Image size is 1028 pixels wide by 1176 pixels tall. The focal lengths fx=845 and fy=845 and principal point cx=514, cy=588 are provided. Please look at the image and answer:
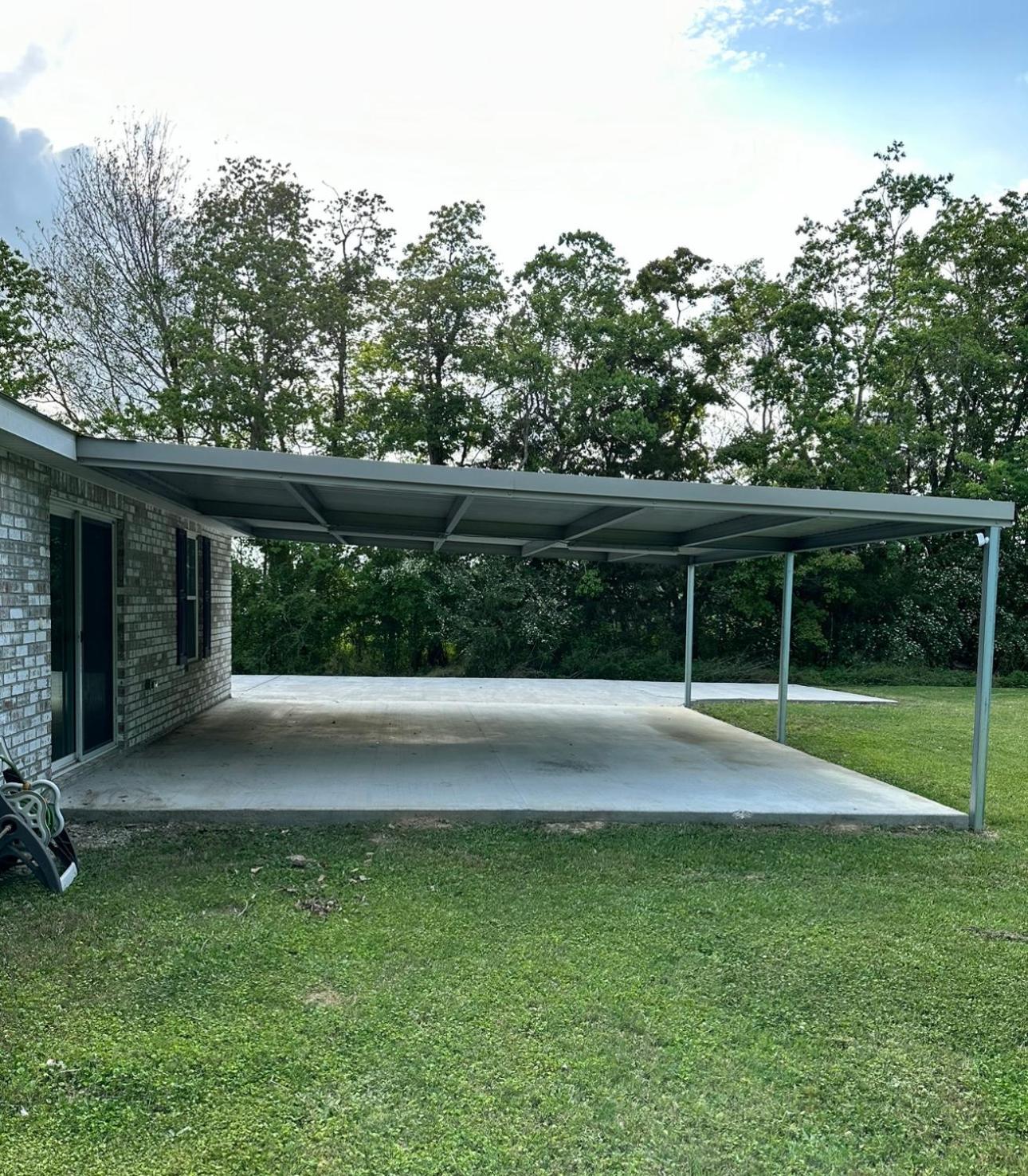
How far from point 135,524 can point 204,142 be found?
39.5 ft

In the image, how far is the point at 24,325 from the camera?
14.5 metres

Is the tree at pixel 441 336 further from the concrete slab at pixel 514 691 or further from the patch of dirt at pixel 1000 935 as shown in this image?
the patch of dirt at pixel 1000 935

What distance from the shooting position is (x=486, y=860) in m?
4.59

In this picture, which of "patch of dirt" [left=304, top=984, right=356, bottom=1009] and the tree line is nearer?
"patch of dirt" [left=304, top=984, right=356, bottom=1009]

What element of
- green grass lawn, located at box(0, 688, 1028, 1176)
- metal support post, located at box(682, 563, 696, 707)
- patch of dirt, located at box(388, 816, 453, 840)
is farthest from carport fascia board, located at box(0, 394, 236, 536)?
metal support post, located at box(682, 563, 696, 707)

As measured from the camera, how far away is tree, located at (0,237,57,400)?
14461mm

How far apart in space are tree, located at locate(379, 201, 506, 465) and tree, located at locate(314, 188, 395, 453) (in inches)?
17.8

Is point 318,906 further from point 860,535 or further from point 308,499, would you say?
point 860,535

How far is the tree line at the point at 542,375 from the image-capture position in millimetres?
15055

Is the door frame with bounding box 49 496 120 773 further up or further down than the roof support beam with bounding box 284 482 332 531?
further down

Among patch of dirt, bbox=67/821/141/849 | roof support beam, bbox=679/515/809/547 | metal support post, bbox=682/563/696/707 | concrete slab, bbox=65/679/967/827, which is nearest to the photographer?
patch of dirt, bbox=67/821/141/849

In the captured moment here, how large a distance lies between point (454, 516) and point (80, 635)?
2.89 metres

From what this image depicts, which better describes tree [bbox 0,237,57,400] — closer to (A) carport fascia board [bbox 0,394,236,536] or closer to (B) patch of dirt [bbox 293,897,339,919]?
(A) carport fascia board [bbox 0,394,236,536]

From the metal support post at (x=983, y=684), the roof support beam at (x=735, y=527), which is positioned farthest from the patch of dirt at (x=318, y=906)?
the metal support post at (x=983, y=684)
